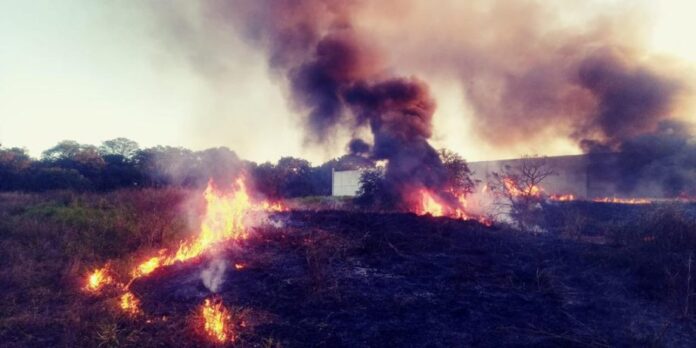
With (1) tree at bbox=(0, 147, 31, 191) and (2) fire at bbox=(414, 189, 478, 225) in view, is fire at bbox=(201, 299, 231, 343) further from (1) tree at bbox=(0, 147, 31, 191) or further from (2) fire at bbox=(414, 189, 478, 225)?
(1) tree at bbox=(0, 147, 31, 191)

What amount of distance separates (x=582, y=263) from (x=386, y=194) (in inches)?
478

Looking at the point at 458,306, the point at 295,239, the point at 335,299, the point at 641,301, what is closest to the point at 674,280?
the point at 641,301

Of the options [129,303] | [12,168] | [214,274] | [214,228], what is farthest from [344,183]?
[129,303]

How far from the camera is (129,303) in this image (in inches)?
301

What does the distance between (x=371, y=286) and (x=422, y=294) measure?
1.07 meters

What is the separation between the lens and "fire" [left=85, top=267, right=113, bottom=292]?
8.51 metres

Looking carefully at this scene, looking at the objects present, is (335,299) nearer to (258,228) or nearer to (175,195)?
(258,228)

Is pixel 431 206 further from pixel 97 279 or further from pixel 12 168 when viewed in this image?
pixel 12 168

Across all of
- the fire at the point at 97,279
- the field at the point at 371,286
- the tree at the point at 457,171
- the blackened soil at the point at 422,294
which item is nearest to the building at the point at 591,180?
the tree at the point at 457,171

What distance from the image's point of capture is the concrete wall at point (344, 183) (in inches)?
1662

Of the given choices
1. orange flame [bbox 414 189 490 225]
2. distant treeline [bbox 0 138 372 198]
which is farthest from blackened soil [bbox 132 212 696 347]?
distant treeline [bbox 0 138 372 198]

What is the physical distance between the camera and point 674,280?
7949 mm

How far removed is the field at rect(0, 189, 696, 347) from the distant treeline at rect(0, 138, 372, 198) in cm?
926

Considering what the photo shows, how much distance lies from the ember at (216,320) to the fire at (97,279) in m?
2.77
